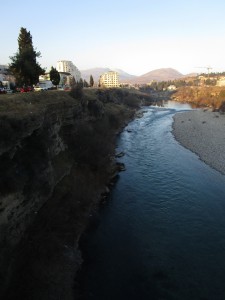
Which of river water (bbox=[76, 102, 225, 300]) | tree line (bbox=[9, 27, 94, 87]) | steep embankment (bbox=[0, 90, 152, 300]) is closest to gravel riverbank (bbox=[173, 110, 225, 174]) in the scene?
river water (bbox=[76, 102, 225, 300])

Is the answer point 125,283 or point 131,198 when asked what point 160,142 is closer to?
point 131,198

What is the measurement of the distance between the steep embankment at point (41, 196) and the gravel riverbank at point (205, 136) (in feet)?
58.7

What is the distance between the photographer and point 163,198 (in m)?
34.8

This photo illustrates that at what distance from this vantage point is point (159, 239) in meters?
26.8

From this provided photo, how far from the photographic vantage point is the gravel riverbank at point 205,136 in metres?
49.3

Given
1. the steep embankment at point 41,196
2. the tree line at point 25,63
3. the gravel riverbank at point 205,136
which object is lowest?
the gravel riverbank at point 205,136

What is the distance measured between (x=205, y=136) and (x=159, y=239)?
42.3m

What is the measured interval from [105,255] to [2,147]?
11.7 m

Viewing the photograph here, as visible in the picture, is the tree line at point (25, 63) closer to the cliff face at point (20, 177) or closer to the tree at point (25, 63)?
the tree at point (25, 63)

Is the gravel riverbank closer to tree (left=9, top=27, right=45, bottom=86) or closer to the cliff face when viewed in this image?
the cliff face

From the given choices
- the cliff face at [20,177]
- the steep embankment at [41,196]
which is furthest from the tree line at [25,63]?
the cliff face at [20,177]

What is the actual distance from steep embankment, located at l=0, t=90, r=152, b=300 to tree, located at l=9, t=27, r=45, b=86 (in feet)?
27.1

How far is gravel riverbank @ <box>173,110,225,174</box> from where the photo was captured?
49.3 m

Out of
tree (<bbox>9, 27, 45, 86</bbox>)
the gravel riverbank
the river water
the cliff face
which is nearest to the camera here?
the cliff face
